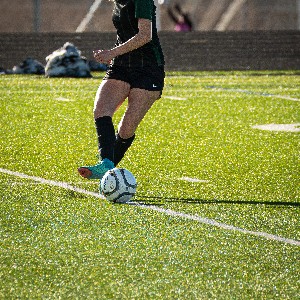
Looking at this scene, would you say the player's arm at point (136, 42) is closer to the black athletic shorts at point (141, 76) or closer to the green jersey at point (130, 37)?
the green jersey at point (130, 37)

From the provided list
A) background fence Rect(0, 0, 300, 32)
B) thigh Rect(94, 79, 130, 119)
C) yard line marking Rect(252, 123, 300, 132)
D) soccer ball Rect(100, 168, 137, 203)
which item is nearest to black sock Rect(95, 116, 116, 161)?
thigh Rect(94, 79, 130, 119)

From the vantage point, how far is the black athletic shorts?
28.0 feet

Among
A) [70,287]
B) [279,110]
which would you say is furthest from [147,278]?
[279,110]

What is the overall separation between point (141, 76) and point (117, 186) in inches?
43.5

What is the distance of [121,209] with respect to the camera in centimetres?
772

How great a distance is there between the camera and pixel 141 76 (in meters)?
8.55

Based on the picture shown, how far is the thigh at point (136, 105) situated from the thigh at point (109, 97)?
0.11 meters

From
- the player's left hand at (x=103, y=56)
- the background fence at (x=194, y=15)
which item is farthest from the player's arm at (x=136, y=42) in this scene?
the background fence at (x=194, y=15)

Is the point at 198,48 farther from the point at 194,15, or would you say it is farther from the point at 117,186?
the point at 117,186

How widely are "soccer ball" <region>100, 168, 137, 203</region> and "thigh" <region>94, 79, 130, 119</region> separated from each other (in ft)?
2.04

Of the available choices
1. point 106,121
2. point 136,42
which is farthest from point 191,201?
point 136,42

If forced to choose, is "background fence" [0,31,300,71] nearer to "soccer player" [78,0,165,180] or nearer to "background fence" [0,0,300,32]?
"background fence" [0,0,300,32]

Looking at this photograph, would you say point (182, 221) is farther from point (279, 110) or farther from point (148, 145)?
point (279, 110)

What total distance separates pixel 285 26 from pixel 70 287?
36609 mm
